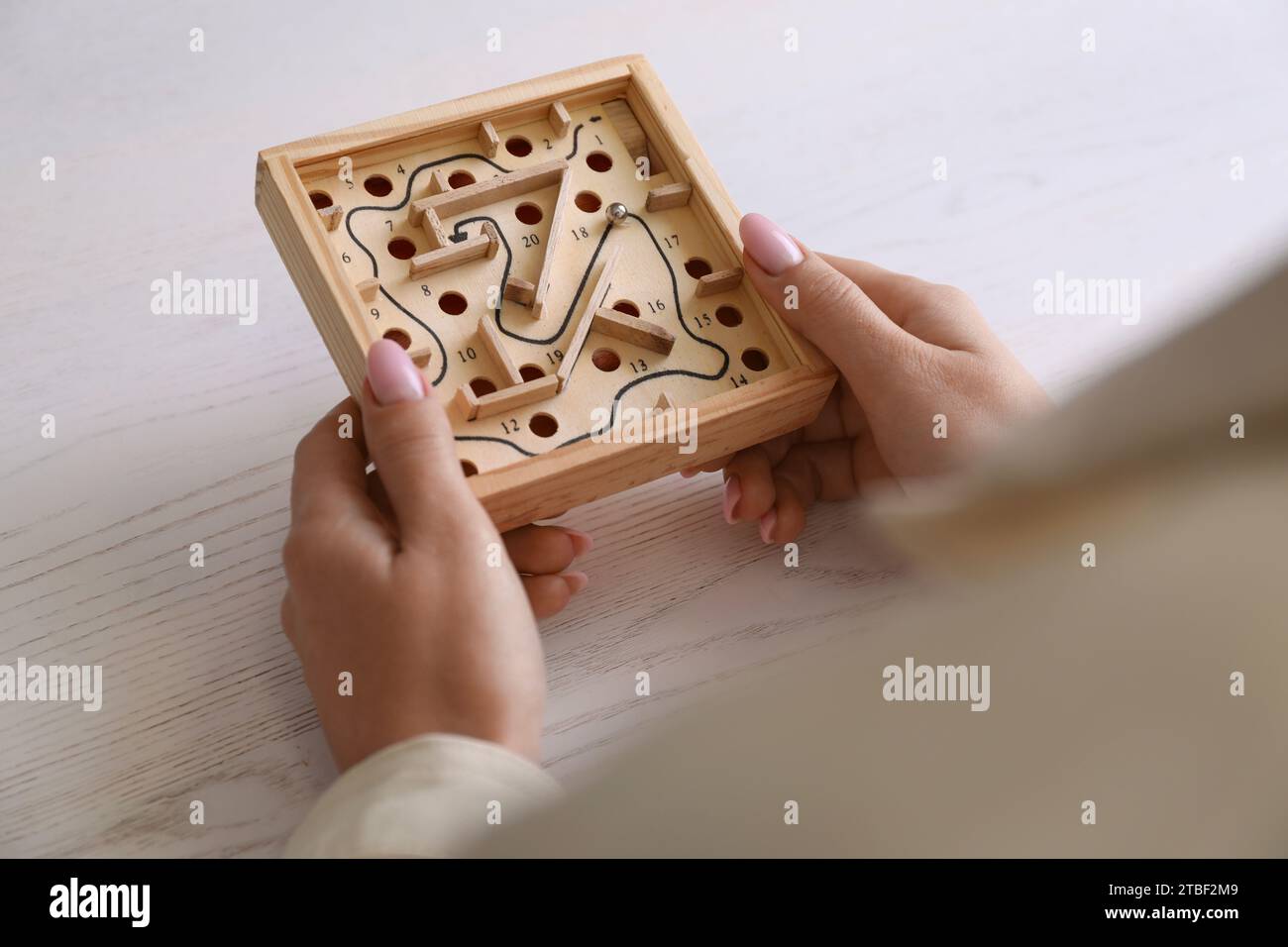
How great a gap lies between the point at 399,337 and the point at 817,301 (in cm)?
26

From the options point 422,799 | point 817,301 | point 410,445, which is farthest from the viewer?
point 817,301

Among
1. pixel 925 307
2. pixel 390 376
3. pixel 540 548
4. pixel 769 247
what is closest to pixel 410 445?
pixel 390 376

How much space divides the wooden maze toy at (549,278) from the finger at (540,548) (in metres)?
0.05

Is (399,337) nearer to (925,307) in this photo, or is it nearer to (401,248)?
(401,248)

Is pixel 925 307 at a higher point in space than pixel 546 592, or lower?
higher

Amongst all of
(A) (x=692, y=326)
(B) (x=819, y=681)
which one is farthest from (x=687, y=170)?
(B) (x=819, y=681)

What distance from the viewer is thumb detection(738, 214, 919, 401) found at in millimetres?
751

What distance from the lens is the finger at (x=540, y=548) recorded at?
2.53ft

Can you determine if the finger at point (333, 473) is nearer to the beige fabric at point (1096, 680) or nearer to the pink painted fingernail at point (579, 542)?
the pink painted fingernail at point (579, 542)

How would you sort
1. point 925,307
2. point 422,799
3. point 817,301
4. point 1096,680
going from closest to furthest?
1. point 1096,680
2. point 422,799
3. point 817,301
4. point 925,307

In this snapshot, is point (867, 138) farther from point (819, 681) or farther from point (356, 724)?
point (819, 681)

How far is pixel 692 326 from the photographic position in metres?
0.77

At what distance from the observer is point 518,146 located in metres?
0.82

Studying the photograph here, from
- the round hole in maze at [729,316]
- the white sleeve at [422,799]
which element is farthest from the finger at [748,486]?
the white sleeve at [422,799]
